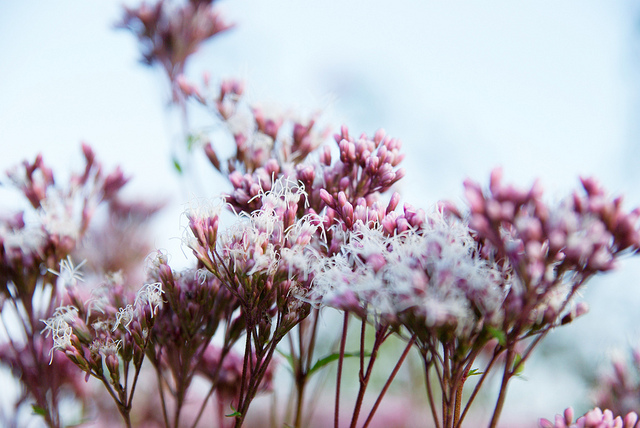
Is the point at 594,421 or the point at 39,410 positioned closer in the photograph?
the point at 594,421

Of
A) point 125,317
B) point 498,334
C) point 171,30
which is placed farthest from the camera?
point 171,30

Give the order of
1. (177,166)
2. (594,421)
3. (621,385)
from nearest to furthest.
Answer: (594,421) → (621,385) → (177,166)

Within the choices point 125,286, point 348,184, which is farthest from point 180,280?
point 348,184

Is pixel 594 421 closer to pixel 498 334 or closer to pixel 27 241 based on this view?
pixel 498 334

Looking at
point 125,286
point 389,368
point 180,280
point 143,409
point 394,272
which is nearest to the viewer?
point 394,272

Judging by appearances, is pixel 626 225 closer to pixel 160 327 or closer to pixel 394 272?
pixel 394 272

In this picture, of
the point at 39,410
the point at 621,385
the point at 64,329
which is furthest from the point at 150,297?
the point at 621,385

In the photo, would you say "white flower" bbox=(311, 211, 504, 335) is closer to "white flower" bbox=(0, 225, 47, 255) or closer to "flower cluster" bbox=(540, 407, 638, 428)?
"flower cluster" bbox=(540, 407, 638, 428)

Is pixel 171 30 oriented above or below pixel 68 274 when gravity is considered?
above

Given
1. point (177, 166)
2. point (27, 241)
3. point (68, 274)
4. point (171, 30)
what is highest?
point (171, 30)

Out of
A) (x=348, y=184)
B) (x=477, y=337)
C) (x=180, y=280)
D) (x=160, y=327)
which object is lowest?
(x=477, y=337)

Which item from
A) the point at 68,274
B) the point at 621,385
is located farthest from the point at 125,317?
the point at 621,385
